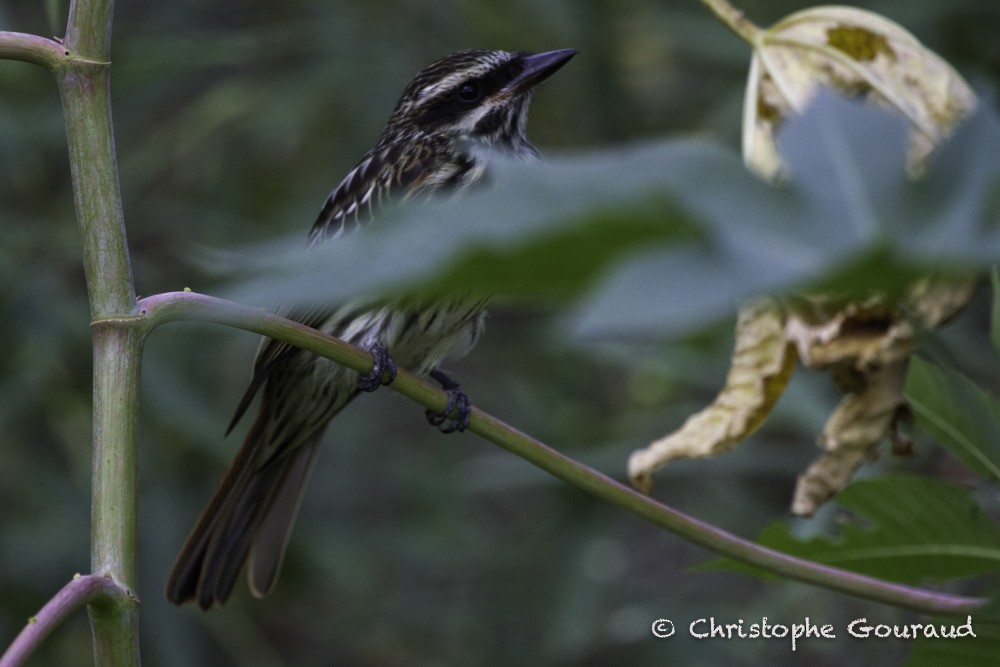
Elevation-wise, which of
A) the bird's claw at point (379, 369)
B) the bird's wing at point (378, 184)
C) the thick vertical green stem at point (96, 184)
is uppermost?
the bird's wing at point (378, 184)

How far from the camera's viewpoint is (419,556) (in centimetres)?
446

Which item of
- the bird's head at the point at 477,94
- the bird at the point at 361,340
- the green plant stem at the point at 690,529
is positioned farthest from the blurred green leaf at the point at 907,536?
the bird's head at the point at 477,94

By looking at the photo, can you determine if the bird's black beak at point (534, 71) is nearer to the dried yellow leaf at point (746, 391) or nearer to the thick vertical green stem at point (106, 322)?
the dried yellow leaf at point (746, 391)

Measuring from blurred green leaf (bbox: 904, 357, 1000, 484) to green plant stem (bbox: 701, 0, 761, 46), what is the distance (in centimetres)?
62

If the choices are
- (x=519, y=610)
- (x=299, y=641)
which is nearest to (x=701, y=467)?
(x=519, y=610)

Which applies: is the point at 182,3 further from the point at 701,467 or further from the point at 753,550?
the point at 753,550

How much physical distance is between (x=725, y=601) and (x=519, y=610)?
78 centimetres

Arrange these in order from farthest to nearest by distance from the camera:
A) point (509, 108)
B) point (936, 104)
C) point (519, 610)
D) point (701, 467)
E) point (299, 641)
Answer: point (299, 641), point (519, 610), point (701, 467), point (509, 108), point (936, 104)

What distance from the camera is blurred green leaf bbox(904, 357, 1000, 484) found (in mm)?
1397

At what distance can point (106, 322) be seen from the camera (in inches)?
49.5

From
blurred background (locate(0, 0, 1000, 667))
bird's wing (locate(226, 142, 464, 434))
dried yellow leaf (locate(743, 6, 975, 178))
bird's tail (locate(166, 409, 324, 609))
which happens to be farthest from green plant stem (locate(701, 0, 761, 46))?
blurred background (locate(0, 0, 1000, 667))

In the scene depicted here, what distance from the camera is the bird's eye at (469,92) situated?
122 inches

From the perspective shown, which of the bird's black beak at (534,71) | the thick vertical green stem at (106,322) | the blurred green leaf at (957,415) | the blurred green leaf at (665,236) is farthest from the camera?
the bird's black beak at (534,71)

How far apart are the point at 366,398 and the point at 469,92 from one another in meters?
2.19
